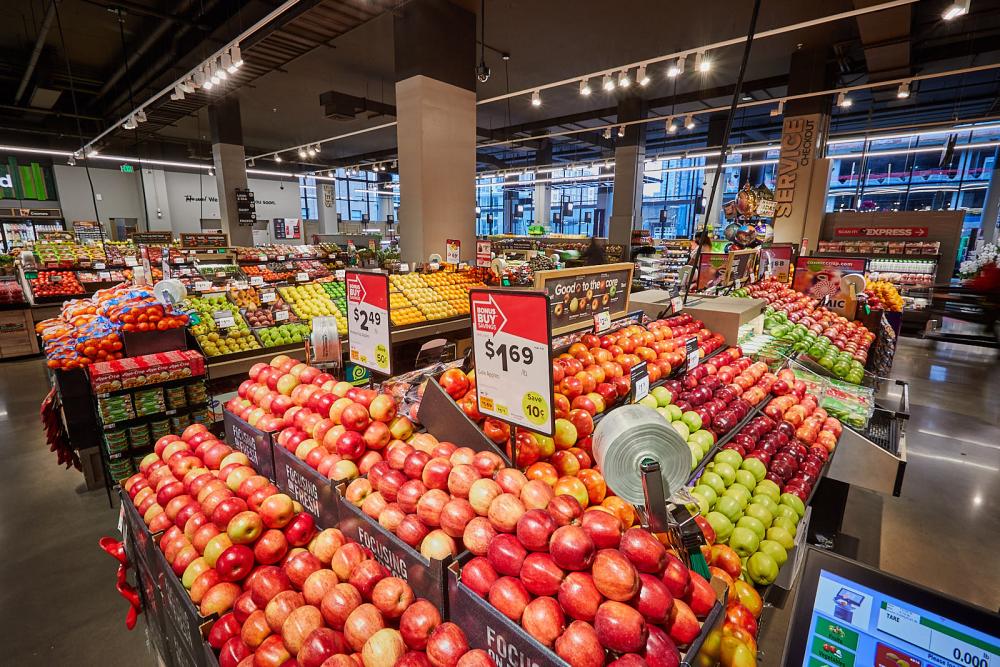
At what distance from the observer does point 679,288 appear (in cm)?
387

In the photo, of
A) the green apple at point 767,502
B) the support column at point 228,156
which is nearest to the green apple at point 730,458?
the green apple at point 767,502

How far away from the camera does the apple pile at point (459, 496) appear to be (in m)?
1.30

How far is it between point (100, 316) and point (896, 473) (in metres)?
6.20

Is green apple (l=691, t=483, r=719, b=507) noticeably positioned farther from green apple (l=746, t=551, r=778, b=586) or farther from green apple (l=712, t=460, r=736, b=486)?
green apple (l=746, t=551, r=778, b=586)

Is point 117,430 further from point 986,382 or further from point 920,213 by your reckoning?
point 920,213

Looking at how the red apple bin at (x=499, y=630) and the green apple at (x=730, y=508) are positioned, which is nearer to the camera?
the red apple bin at (x=499, y=630)

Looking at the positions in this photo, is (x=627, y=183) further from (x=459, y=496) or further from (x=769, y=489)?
(x=459, y=496)

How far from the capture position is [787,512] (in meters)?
2.15

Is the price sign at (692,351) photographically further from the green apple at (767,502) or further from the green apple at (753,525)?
the green apple at (753,525)

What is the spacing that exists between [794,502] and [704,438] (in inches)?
19.2

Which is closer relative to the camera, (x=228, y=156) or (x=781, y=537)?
(x=781, y=537)

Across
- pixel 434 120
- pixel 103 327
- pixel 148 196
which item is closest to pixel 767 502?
pixel 103 327

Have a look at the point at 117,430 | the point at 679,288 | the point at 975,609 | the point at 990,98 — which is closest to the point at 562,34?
the point at 679,288

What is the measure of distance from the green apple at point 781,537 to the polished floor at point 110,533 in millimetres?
518
